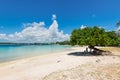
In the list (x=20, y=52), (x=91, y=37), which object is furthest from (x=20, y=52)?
(x=91, y=37)

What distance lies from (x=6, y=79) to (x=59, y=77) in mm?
3385

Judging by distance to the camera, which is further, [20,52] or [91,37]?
[20,52]

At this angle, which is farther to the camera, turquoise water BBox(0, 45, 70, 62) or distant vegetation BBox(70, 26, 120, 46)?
turquoise water BBox(0, 45, 70, 62)

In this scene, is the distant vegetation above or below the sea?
above

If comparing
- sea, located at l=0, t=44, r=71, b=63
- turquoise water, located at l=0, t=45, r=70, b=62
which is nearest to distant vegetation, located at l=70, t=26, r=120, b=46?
sea, located at l=0, t=44, r=71, b=63

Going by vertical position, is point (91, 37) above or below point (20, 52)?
above

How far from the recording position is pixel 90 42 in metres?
23.2

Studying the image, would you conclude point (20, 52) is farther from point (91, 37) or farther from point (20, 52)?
point (91, 37)

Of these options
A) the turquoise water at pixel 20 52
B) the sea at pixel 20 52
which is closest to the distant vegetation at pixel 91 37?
the sea at pixel 20 52

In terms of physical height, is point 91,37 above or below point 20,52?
above

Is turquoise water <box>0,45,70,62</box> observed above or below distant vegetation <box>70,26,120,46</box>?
below

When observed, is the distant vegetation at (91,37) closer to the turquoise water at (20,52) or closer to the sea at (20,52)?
the sea at (20,52)

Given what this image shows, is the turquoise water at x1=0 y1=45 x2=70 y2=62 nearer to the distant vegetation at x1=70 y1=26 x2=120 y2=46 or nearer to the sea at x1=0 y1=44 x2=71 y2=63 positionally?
the sea at x1=0 y1=44 x2=71 y2=63

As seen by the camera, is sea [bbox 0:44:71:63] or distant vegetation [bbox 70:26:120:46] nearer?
distant vegetation [bbox 70:26:120:46]
